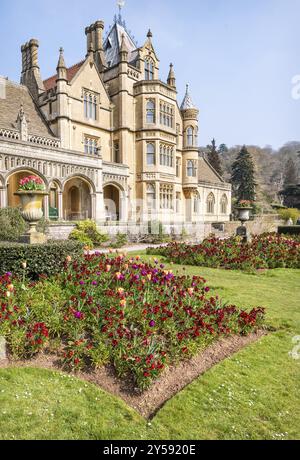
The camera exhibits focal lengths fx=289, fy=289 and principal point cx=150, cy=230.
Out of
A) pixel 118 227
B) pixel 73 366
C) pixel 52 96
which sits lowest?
pixel 73 366

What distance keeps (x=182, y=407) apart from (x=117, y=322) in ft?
5.26

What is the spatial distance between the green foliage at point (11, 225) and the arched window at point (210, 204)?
89.9 feet

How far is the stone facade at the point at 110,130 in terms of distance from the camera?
2200 centimetres

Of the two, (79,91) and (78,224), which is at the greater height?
(79,91)

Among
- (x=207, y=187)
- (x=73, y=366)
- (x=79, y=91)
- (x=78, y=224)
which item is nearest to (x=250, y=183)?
(x=207, y=187)

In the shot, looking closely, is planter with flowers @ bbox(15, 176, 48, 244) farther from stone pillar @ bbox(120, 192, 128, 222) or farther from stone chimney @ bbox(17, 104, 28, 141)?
stone pillar @ bbox(120, 192, 128, 222)

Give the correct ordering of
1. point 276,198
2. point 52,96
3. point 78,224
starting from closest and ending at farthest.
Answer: point 78,224 → point 52,96 → point 276,198

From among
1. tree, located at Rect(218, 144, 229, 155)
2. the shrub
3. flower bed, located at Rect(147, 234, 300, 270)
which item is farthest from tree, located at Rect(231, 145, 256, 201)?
tree, located at Rect(218, 144, 229, 155)

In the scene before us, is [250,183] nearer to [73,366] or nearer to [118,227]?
[118,227]

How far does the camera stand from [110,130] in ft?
89.4

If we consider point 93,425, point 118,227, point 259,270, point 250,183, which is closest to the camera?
point 93,425
